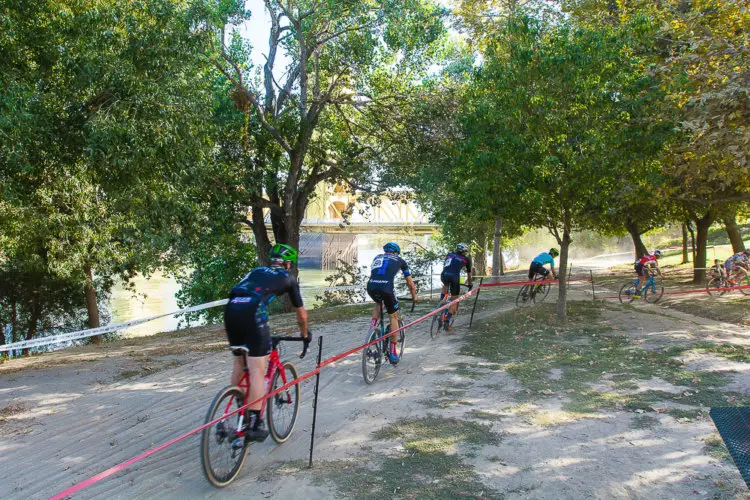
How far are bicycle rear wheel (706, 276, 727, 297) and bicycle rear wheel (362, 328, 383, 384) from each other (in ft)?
48.8

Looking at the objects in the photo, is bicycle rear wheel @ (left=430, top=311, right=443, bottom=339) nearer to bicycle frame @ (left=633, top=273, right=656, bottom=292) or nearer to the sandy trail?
the sandy trail

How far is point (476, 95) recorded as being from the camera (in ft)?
50.0

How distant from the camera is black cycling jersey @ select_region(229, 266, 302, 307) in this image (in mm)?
5168

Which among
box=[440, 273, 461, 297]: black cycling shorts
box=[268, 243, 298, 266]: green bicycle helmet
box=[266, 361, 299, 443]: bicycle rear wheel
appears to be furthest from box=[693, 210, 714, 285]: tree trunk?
box=[268, 243, 298, 266]: green bicycle helmet

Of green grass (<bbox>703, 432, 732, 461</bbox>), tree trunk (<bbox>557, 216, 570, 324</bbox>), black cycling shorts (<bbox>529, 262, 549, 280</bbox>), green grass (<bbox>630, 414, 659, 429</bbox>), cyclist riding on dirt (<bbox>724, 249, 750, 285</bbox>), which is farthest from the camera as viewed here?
cyclist riding on dirt (<bbox>724, 249, 750, 285</bbox>)

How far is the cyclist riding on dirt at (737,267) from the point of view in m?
19.5

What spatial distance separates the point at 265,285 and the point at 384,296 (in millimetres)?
3527

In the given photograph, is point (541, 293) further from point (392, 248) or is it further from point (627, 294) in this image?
point (392, 248)

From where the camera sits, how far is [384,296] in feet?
28.1

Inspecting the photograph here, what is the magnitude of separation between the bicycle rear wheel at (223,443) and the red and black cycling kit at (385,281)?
12.1 feet

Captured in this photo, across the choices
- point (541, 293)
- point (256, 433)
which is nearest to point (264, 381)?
point (256, 433)

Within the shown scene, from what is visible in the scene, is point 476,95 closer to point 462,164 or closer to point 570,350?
point 462,164

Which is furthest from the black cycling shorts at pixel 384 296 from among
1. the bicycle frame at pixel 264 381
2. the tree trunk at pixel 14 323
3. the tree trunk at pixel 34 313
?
the tree trunk at pixel 14 323

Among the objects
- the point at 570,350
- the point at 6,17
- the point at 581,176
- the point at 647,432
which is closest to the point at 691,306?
the point at 581,176
